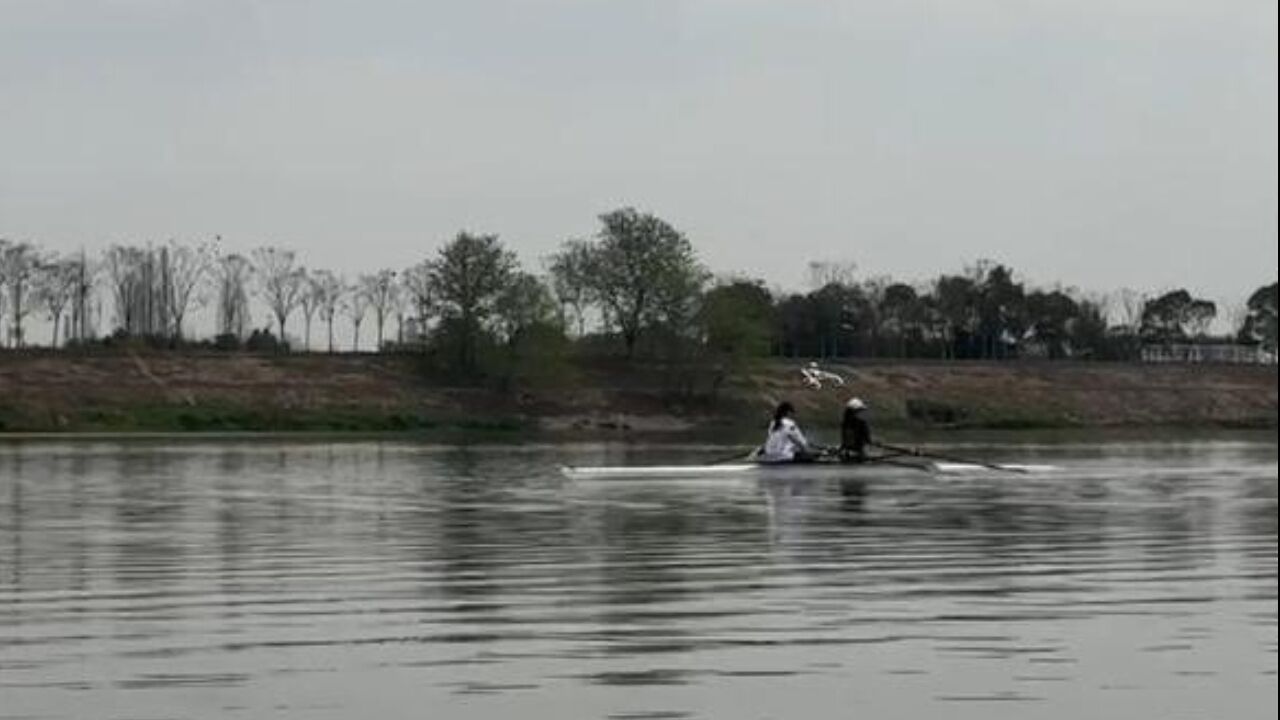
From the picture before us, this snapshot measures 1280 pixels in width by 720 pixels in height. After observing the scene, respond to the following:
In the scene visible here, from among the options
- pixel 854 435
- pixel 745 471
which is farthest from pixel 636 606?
pixel 854 435

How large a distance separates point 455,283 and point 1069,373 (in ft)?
148

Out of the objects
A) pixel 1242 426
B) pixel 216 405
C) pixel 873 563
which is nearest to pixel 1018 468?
pixel 1242 426

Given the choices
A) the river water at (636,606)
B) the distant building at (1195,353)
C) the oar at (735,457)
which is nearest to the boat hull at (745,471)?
the oar at (735,457)

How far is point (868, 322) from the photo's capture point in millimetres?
63062

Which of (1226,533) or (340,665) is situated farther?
(1226,533)

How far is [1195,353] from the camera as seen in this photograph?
88.5 ft

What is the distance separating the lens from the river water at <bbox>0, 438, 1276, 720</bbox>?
9891mm

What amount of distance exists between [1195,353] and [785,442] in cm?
846

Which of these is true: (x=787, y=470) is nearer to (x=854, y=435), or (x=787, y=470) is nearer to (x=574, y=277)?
(x=854, y=435)

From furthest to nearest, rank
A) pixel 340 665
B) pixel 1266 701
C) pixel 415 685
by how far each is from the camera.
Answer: pixel 340 665
pixel 415 685
pixel 1266 701

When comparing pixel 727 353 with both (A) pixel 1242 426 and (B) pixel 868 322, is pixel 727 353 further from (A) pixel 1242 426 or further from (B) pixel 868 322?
(A) pixel 1242 426

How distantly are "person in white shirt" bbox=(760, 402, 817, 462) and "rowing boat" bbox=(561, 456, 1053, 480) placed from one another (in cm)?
17

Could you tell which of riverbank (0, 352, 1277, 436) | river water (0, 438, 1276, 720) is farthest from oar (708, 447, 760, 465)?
river water (0, 438, 1276, 720)

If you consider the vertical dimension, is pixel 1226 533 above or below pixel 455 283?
below
